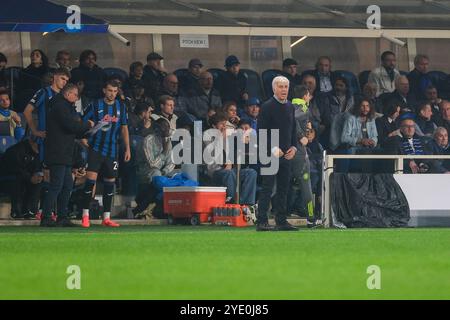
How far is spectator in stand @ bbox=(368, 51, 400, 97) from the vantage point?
87.0 ft

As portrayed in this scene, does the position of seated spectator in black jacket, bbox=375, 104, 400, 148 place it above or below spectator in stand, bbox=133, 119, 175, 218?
above

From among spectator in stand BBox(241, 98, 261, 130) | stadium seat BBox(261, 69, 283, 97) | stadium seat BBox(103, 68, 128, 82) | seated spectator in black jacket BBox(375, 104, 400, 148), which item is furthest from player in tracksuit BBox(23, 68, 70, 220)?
seated spectator in black jacket BBox(375, 104, 400, 148)

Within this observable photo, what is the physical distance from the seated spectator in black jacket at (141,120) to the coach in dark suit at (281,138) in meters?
4.22

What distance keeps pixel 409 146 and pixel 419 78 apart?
9.87 feet

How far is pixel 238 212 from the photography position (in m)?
22.0

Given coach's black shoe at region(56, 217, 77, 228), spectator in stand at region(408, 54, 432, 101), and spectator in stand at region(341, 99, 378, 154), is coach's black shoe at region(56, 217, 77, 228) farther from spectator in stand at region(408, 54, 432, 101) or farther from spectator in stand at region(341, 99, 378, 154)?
spectator in stand at region(408, 54, 432, 101)

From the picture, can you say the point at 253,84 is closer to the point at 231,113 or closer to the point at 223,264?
the point at 231,113

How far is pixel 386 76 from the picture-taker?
87.6ft

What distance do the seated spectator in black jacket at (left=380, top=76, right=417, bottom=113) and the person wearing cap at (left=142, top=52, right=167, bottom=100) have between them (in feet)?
15.3

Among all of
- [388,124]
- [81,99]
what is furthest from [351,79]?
[81,99]

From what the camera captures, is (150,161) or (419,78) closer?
(150,161)
